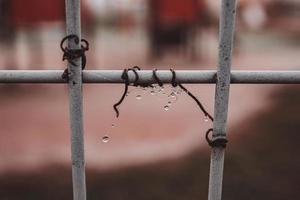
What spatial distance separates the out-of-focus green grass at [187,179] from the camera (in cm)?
302

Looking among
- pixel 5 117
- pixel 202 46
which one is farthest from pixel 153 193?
pixel 202 46

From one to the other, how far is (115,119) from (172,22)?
2763mm

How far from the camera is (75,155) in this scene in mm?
915

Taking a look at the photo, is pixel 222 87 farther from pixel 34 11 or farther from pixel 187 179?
pixel 34 11

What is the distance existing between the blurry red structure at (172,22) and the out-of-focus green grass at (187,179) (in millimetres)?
2980

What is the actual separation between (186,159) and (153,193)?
1.93ft

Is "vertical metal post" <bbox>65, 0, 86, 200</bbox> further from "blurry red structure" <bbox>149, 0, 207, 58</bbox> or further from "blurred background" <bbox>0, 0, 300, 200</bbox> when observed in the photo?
"blurry red structure" <bbox>149, 0, 207, 58</bbox>

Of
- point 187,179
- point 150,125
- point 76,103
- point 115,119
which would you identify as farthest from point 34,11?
point 76,103

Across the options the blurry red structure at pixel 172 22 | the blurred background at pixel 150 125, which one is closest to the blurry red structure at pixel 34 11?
the blurred background at pixel 150 125

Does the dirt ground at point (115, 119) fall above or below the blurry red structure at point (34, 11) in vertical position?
below

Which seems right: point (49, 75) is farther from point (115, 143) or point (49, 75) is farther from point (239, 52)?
point (239, 52)

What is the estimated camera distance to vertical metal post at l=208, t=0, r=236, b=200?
849 millimetres

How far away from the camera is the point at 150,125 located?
4.40 meters

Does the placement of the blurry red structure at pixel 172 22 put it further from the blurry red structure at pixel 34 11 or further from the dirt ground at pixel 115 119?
the blurry red structure at pixel 34 11
